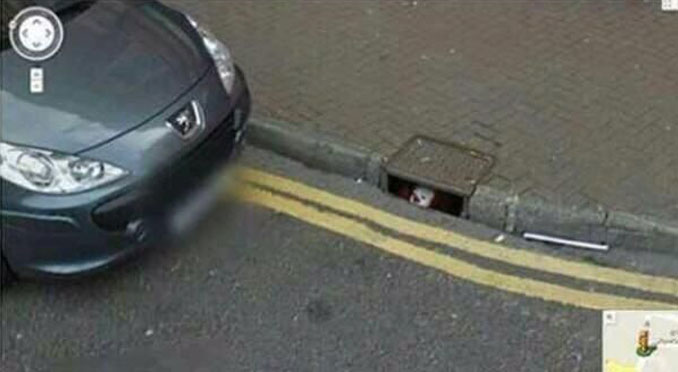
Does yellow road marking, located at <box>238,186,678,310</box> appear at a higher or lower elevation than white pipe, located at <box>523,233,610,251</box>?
lower

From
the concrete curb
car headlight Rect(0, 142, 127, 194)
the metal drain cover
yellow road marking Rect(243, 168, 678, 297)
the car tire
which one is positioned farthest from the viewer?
the metal drain cover

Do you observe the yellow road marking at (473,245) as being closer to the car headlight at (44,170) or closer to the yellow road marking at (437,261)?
the yellow road marking at (437,261)

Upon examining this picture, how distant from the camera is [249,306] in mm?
3871

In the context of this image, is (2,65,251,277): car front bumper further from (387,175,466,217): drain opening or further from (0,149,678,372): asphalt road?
(387,175,466,217): drain opening

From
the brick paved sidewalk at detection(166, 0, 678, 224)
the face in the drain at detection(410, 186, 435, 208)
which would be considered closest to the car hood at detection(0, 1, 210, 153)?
the brick paved sidewalk at detection(166, 0, 678, 224)

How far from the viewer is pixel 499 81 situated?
5.11 metres

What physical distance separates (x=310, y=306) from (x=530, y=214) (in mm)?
1060

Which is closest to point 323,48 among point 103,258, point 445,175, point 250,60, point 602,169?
point 250,60

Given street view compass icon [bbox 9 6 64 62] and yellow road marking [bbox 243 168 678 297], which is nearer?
street view compass icon [bbox 9 6 64 62]

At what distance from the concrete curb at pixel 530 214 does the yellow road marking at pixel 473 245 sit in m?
0.16

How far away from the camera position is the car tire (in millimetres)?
3793

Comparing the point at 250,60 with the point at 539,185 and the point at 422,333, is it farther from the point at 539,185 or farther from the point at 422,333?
the point at 422,333

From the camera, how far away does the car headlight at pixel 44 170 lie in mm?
3584

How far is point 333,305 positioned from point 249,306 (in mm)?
329
